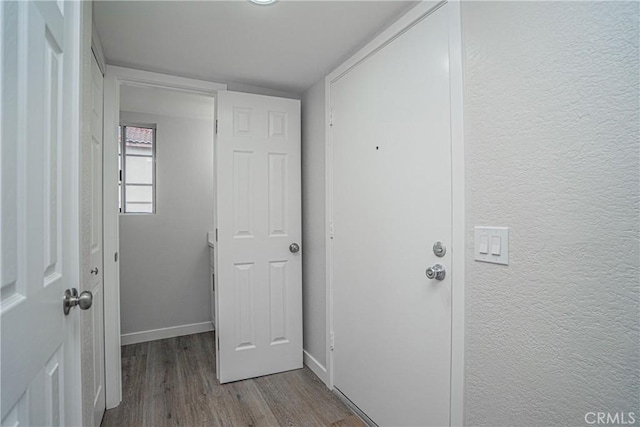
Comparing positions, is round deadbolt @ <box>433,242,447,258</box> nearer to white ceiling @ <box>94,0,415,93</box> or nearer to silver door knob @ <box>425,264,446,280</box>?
silver door knob @ <box>425,264,446,280</box>

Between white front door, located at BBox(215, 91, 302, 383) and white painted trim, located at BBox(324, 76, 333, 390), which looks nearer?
white painted trim, located at BBox(324, 76, 333, 390)

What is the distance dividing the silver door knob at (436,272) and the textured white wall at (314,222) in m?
1.05

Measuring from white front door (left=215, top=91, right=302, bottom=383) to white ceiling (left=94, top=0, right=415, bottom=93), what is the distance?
325 mm

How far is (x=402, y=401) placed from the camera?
64.1 inches

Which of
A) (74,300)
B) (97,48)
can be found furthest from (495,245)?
(97,48)

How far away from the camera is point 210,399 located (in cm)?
215

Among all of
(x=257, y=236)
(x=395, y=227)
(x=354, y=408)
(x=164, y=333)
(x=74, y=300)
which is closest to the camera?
(x=74, y=300)

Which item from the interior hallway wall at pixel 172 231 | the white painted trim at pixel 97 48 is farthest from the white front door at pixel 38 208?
the interior hallway wall at pixel 172 231

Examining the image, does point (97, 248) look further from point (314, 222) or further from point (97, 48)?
point (314, 222)

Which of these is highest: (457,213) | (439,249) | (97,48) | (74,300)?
(97,48)

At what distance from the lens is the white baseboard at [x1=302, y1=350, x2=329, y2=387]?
233 cm

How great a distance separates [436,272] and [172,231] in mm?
2693

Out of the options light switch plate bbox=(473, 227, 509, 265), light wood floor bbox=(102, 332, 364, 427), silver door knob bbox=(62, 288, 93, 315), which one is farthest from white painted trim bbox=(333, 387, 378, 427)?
silver door knob bbox=(62, 288, 93, 315)

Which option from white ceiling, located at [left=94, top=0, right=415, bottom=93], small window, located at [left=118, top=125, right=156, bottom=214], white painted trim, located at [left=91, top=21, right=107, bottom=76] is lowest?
small window, located at [left=118, top=125, right=156, bottom=214]
